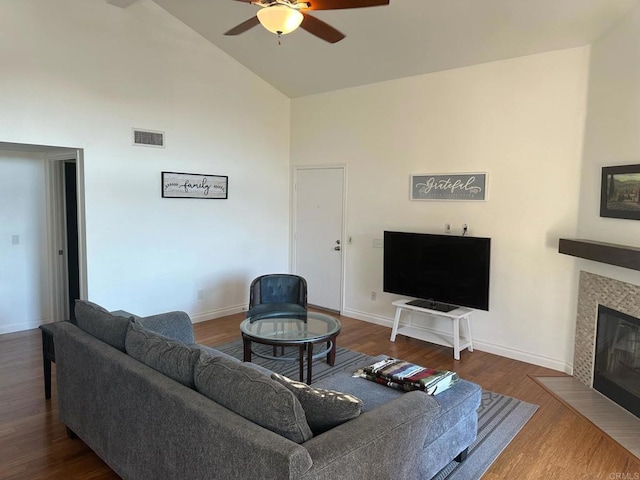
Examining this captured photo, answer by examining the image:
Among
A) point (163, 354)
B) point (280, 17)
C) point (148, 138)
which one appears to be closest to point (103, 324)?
point (163, 354)

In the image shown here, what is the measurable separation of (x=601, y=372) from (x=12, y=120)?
5.76m

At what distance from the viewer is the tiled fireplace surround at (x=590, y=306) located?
136 inches

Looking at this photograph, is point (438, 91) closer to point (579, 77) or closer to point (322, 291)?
point (579, 77)

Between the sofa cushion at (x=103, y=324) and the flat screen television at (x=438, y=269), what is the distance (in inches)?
127

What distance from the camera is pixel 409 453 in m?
2.04

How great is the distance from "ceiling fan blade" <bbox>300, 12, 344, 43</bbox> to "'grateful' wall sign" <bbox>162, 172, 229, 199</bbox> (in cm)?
278

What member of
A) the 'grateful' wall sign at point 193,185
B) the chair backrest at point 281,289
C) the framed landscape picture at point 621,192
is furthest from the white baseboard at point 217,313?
the framed landscape picture at point 621,192

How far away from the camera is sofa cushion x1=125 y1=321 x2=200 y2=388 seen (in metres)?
2.10

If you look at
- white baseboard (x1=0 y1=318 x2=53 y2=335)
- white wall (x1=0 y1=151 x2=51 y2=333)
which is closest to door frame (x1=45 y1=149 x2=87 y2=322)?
white wall (x1=0 y1=151 x2=51 y2=333)

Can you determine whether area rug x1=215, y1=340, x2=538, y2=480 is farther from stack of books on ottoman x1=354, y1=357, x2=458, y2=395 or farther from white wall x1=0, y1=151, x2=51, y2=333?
Result: white wall x1=0, y1=151, x2=51, y2=333

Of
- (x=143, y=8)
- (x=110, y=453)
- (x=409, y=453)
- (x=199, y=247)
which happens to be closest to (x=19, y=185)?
(x=199, y=247)

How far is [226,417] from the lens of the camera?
175 cm

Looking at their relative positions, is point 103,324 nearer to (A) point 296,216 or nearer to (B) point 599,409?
(B) point 599,409

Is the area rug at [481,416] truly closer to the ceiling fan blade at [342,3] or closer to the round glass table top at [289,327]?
the round glass table top at [289,327]
